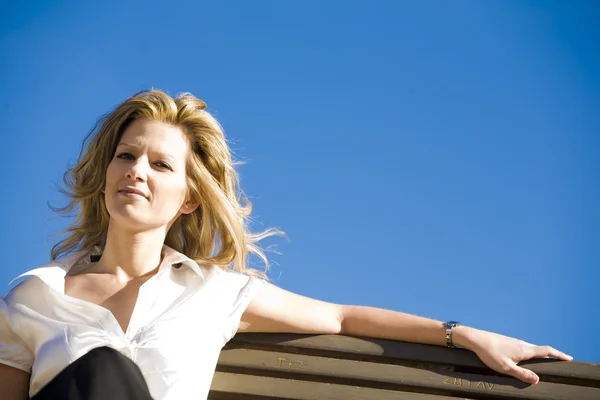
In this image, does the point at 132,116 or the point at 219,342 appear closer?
the point at 219,342

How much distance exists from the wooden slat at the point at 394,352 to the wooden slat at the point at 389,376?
0.03 m

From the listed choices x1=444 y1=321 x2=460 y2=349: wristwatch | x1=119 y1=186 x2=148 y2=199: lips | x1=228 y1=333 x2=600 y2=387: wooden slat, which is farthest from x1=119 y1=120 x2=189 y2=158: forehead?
x1=444 y1=321 x2=460 y2=349: wristwatch

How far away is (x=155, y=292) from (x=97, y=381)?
1.83 feet

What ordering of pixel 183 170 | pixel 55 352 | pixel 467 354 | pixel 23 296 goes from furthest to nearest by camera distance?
Answer: 1. pixel 183 170
2. pixel 467 354
3. pixel 23 296
4. pixel 55 352

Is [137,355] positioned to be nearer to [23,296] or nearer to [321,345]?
[23,296]

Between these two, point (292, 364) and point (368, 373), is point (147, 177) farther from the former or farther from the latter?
point (368, 373)

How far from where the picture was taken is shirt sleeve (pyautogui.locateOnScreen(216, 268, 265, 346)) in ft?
10.8

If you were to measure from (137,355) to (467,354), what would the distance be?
1.44 m

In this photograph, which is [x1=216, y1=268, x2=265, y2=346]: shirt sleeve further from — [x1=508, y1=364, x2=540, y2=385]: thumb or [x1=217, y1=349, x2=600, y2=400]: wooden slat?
[x1=508, y1=364, x2=540, y2=385]: thumb

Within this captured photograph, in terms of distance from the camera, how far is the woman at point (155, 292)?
9.68ft

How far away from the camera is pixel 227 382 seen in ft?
10.9

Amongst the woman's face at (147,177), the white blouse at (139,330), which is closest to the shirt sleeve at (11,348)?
the white blouse at (139,330)

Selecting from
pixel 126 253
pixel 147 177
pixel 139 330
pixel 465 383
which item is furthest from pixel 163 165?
pixel 465 383

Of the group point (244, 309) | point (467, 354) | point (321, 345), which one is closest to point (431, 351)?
point (467, 354)
